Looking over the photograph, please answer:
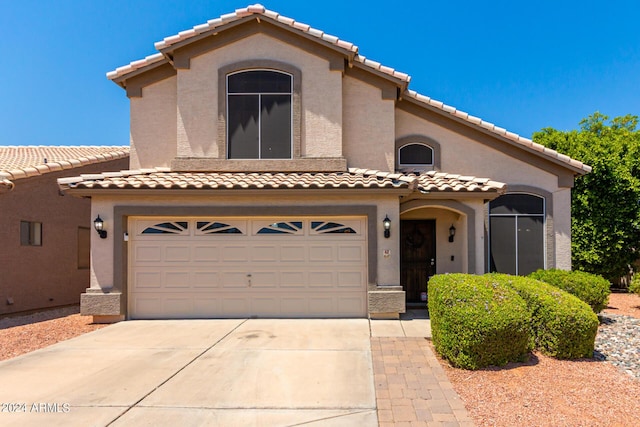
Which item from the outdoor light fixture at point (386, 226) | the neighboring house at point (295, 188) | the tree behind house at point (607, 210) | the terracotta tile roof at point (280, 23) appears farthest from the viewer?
the tree behind house at point (607, 210)

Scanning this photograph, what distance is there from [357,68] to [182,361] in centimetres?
881

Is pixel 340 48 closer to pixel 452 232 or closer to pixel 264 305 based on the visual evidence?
pixel 452 232

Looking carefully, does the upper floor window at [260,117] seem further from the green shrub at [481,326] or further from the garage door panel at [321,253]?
the green shrub at [481,326]

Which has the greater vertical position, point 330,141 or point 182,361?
point 330,141

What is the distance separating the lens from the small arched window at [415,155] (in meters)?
12.1

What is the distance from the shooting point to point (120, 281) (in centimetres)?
961

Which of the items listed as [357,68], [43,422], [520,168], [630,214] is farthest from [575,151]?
[43,422]

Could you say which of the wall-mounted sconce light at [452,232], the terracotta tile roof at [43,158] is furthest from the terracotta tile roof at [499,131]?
the terracotta tile roof at [43,158]

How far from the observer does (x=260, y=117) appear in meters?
11.1

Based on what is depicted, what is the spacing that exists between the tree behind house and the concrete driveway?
1101 cm

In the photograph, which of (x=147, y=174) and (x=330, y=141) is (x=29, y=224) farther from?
(x=330, y=141)

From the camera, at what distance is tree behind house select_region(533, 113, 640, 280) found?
14.2 meters

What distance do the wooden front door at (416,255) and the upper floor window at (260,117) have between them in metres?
4.24

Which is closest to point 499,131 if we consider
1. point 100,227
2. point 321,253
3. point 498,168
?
point 498,168
